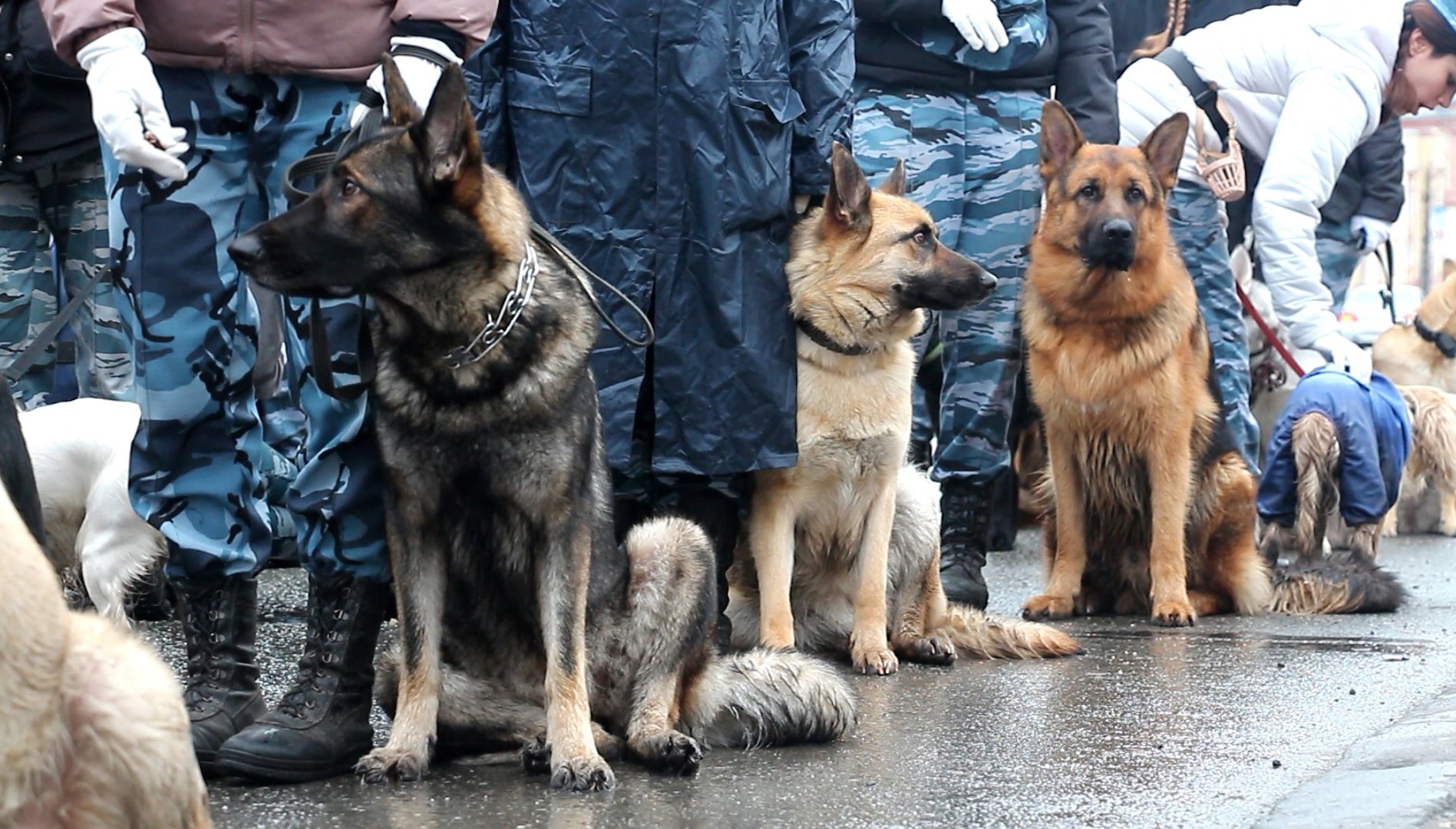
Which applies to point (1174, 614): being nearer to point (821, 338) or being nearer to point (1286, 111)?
point (821, 338)

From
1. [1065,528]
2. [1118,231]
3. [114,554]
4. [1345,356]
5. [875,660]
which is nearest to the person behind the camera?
[114,554]

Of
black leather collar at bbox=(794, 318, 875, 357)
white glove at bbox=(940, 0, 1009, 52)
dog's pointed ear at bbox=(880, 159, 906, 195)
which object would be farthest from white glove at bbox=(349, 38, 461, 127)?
white glove at bbox=(940, 0, 1009, 52)

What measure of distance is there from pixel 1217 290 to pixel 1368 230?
1642 millimetres

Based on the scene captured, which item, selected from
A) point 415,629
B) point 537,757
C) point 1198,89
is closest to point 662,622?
point 537,757

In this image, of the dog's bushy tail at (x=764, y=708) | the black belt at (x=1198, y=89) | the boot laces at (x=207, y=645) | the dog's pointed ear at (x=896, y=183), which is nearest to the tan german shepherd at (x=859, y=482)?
the dog's pointed ear at (x=896, y=183)

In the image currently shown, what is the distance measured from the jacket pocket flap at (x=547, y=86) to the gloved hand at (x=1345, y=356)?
3727 mm

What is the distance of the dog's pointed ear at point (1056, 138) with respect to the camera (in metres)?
6.06

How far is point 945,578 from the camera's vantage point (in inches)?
234

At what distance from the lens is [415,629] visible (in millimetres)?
3426

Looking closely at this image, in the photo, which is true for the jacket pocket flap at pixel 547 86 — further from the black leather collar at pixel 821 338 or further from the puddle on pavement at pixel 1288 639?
the puddle on pavement at pixel 1288 639

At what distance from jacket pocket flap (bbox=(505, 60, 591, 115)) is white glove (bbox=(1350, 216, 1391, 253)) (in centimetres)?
554

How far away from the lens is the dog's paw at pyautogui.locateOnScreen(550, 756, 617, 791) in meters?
3.29

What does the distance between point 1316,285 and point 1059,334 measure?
1.21m

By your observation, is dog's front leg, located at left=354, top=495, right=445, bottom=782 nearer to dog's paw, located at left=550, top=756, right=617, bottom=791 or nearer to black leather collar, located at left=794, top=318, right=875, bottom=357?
dog's paw, located at left=550, top=756, right=617, bottom=791
